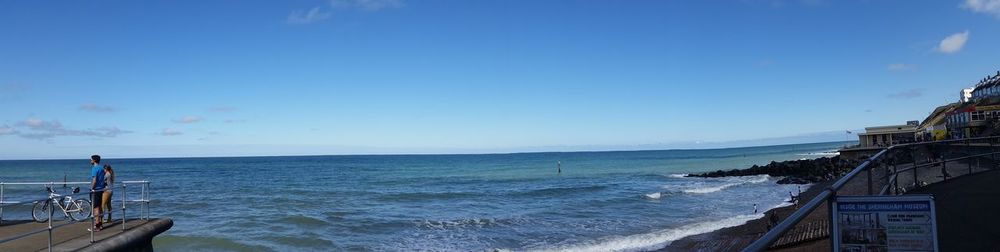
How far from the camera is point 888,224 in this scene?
336 centimetres

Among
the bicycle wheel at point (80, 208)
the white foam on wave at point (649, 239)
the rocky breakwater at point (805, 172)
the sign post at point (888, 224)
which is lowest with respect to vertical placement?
the white foam on wave at point (649, 239)

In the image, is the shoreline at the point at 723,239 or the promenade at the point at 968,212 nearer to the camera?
the promenade at the point at 968,212

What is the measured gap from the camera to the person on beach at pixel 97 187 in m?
11.1

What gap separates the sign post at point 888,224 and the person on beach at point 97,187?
11298 millimetres

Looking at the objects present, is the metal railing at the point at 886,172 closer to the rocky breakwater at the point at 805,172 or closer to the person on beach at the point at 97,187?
the person on beach at the point at 97,187

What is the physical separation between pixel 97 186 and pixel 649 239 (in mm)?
13313

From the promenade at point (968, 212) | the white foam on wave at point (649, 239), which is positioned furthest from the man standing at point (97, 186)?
the promenade at point (968, 212)

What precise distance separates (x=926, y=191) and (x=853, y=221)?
7.28 metres

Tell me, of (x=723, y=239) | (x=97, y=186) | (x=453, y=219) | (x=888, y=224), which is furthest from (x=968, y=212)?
(x=453, y=219)

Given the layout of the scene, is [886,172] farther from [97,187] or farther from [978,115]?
[978,115]

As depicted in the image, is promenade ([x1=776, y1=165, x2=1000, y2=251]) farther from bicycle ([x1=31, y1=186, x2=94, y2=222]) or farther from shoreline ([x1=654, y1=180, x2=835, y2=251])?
bicycle ([x1=31, y1=186, x2=94, y2=222])

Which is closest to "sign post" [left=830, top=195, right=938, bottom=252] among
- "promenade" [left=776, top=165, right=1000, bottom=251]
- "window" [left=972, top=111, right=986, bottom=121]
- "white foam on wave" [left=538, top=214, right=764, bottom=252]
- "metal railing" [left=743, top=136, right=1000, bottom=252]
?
"metal railing" [left=743, top=136, right=1000, bottom=252]

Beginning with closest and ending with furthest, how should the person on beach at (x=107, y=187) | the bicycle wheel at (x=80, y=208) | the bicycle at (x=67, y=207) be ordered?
the person on beach at (x=107, y=187) < the bicycle at (x=67, y=207) < the bicycle wheel at (x=80, y=208)

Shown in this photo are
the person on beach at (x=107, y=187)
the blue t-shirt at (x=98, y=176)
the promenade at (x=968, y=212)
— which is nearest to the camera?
the promenade at (x=968, y=212)
